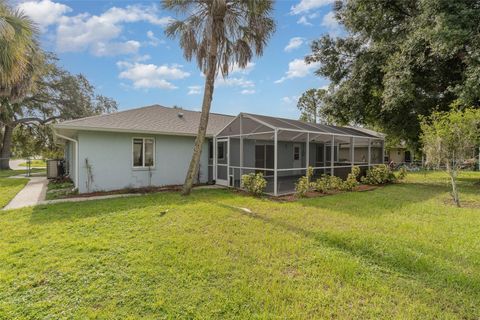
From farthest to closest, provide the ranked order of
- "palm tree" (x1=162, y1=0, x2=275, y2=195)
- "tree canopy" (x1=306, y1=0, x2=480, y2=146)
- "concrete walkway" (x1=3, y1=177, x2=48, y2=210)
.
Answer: "tree canopy" (x1=306, y1=0, x2=480, y2=146) < "palm tree" (x1=162, y1=0, x2=275, y2=195) < "concrete walkway" (x1=3, y1=177, x2=48, y2=210)

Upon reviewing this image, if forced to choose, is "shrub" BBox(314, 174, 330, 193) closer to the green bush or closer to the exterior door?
the green bush

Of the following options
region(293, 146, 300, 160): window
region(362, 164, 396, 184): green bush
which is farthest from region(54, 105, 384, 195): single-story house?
region(293, 146, 300, 160): window

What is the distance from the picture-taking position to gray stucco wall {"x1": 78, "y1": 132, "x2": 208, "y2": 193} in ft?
31.1

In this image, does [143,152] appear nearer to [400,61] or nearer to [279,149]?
[279,149]

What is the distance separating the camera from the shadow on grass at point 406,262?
3195mm

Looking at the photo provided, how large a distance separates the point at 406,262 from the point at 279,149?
12.2 m

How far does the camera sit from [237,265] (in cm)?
365

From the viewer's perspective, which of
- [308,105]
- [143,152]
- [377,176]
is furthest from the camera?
[308,105]

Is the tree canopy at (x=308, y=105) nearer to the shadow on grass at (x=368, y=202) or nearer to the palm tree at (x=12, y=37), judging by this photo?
the shadow on grass at (x=368, y=202)

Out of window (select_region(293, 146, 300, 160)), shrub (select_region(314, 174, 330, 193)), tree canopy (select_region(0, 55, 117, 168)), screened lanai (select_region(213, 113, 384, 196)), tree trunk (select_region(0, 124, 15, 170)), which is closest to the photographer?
shrub (select_region(314, 174, 330, 193))

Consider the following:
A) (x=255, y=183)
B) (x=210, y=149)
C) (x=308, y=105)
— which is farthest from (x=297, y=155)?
(x=308, y=105)

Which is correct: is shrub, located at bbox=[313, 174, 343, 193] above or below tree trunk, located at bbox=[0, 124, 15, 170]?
below

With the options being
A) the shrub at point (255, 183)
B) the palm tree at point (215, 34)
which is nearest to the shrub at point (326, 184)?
the shrub at point (255, 183)

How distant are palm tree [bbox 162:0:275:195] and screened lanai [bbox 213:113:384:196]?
7.51 feet
